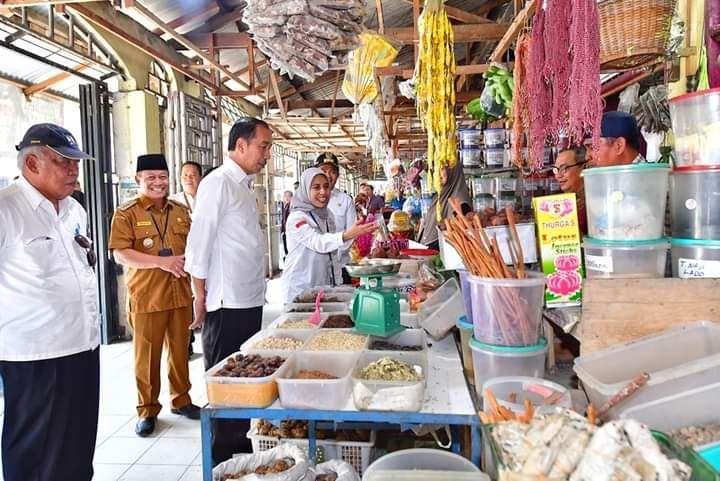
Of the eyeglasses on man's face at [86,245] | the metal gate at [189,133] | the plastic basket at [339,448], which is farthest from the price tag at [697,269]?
the metal gate at [189,133]

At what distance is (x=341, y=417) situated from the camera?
1.61m

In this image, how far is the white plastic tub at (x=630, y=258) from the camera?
151cm

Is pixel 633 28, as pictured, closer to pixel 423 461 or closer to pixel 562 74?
pixel 562 74

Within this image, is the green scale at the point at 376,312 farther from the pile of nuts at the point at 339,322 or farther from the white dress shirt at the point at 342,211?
the white dress shirt at the point at 342,211

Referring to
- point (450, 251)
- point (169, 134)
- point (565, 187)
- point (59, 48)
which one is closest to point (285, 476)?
point (450, 251)

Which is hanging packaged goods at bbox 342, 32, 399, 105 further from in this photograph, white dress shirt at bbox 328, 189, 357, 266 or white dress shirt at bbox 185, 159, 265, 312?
white dress shirt at bbox 328, 189, 357, 266

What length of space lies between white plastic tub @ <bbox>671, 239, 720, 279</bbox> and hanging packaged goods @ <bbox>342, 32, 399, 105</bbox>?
2199mm

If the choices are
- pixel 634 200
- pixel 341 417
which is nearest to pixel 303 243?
pixel 341 417

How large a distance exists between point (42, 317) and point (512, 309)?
6.21ft

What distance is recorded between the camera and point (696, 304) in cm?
146

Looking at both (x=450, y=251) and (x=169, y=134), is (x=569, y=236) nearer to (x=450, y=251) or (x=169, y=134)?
(x=450, y=251)

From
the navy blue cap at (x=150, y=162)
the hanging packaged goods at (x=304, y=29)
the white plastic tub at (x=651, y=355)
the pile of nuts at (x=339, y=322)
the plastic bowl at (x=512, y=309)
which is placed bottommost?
the pile of nuts at (x=339, y=322)

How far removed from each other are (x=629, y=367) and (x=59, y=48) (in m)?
4.77

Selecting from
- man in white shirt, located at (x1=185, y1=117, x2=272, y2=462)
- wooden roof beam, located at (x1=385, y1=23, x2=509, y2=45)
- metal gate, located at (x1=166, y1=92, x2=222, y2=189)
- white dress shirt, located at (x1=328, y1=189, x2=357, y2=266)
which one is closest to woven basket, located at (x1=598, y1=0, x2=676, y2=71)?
wooden roof beam, located at (x1=385, y1=23, x2=509, y2=45)
